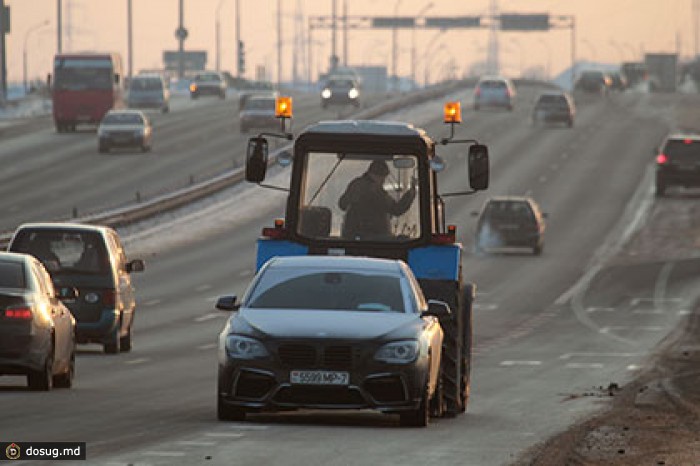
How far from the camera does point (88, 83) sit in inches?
3509

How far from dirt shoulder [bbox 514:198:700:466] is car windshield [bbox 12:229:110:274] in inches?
291

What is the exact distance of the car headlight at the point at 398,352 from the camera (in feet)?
57.3

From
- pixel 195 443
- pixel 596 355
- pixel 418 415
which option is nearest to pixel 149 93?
pixel 596 355

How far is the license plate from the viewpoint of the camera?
1731 centimetres

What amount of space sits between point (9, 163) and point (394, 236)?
63.6 m

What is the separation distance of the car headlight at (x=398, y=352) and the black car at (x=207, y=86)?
377ft

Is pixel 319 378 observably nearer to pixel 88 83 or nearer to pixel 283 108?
pixel 283 108

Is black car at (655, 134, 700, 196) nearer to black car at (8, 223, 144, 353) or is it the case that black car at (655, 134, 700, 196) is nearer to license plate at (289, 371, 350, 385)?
black car at (8, 223, 144, 353)

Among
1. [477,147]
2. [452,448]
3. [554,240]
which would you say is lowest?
[554,240]

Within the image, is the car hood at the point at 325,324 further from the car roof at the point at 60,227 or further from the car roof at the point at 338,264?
the car roof at the point at 60,227

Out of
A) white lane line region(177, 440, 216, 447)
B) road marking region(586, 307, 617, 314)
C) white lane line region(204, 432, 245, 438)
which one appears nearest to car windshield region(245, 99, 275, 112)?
road marking region(586, 307, 617, 314)

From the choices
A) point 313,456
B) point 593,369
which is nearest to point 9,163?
point 593,369

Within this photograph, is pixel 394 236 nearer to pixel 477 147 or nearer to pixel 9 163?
pixel 477 147

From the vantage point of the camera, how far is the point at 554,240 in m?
63.2
